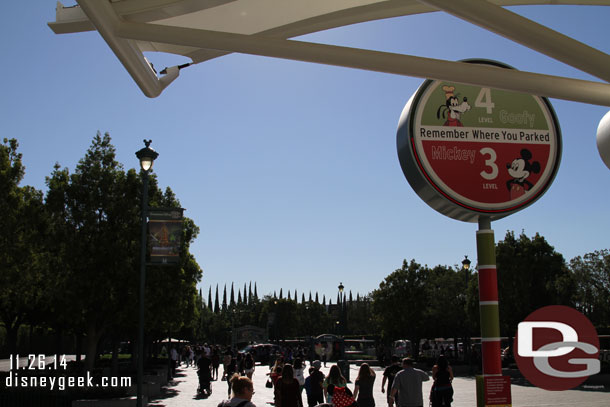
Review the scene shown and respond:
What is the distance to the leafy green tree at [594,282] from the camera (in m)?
35.8

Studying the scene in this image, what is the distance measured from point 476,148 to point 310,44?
391cm

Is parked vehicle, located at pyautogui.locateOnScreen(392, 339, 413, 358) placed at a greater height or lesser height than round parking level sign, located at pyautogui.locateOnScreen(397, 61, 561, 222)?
lesser

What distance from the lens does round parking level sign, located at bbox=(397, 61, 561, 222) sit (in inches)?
273

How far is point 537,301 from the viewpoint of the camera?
117 feet

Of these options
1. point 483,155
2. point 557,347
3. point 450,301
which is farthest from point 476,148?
point 450,301

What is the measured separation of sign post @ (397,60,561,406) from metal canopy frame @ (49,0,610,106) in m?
2.01

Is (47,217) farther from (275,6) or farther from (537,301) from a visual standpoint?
(537,301)

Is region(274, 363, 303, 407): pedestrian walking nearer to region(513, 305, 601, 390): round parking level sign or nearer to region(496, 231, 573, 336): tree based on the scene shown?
region(513, 305, 601, 390): round parking level sign

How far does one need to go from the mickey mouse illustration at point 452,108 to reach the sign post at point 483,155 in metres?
0.01

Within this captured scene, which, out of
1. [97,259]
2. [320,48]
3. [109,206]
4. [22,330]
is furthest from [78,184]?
[22,330]

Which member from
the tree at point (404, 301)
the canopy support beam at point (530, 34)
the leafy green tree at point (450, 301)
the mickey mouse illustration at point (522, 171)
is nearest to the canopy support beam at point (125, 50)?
the canopy support beam at point (530, 34)

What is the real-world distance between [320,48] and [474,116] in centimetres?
393

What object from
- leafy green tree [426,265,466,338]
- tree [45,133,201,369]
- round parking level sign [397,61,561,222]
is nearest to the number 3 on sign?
round parking level sign [397,61,561,222]

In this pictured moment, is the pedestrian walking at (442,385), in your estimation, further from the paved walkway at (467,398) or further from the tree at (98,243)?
the tree at (98,243)
